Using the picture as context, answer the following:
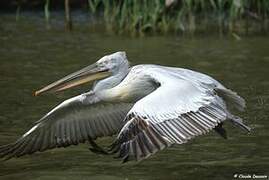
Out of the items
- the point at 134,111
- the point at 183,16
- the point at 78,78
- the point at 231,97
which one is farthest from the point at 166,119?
the point at 183,16

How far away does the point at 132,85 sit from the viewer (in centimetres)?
803

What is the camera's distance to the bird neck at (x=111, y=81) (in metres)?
8.29

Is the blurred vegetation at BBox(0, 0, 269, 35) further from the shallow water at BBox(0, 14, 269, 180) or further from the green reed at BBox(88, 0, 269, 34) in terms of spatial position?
the shallow water at BBox(0, 14, 269, 180)

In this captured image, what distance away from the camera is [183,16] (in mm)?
15383

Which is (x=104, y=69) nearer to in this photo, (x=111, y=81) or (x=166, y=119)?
(x=111, y=81)

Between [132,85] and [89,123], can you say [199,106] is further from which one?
[89,123]

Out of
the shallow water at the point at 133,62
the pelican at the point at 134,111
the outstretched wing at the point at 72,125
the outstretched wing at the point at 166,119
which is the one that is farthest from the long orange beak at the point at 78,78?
the outstretched wing at the point at 166,119

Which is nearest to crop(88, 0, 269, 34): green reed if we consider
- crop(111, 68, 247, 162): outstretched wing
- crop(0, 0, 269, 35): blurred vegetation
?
crop(0, 0, 269, 35): blurred vegetation

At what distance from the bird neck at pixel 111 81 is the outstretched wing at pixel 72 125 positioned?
0.36 feet

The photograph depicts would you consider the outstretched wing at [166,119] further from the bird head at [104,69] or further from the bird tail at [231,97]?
the bird head at [104,69]

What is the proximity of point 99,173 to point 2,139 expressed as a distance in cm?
160

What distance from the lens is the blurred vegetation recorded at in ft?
48.4

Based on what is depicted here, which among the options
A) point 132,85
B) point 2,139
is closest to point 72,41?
point 2,139

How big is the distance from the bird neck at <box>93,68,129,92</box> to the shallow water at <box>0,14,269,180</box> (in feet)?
2.44
